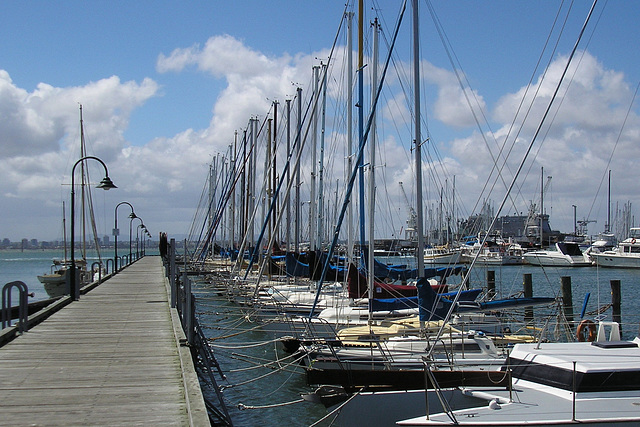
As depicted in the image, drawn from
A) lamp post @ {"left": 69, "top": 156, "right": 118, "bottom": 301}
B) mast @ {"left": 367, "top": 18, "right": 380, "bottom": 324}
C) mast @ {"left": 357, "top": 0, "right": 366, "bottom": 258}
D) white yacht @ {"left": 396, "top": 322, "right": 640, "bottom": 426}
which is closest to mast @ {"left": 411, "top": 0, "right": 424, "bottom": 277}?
mast @ {"left": 367, "top": 18, "right": 380, "bottom": 324}

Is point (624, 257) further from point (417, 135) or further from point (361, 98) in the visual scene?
point (417, 135)

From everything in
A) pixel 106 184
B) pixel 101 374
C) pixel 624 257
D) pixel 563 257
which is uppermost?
pixel 106 184

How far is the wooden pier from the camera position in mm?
8883

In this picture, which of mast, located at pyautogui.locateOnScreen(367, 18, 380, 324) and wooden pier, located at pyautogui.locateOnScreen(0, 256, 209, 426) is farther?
mast, located at pyautogui.locateOnScreen(367, 18, 380, 324)

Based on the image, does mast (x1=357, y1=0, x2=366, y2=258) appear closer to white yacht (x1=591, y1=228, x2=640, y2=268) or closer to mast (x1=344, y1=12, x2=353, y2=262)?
mast (x1=344, y1=12, x2=353, y2=262)

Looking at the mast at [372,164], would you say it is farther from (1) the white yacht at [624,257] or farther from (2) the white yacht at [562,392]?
(1) the white yacht at [624,257]

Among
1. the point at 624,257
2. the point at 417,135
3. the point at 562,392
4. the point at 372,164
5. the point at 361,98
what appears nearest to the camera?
the point at 562,392

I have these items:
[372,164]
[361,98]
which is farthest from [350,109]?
[372,164]

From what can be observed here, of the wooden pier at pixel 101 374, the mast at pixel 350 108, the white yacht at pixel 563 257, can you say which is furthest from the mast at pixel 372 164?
the white yacht at pixel 563 257

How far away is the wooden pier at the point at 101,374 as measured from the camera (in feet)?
29.1

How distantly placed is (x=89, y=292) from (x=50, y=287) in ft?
71.8

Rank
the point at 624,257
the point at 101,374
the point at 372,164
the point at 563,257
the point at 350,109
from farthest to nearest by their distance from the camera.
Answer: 1. the point at 563,257
2. the point at 624,257
3. the point at 350,109
4. the point at 372,164
5. the point at 101,374

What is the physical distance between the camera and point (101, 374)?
37.5 feet

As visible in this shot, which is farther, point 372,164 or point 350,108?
point 350,108
